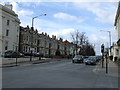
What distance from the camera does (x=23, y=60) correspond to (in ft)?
132

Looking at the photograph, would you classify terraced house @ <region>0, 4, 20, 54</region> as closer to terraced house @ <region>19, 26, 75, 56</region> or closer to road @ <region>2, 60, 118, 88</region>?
terraced house @ <region>19, 26, 75, 56</region>

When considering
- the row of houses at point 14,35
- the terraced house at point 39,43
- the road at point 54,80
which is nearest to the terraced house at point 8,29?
the row of houses at point 14,35

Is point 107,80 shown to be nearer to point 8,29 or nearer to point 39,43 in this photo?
point 8,29

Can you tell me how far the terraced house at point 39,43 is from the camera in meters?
69.4

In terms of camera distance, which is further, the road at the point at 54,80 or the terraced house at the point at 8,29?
the terraced house at the point at 8,29

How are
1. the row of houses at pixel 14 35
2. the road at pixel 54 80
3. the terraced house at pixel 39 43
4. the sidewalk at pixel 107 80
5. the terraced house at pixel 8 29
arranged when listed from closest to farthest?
the road at pixel 54 80, the sidewalk at pixel 107 80, the terraced house at pixel 8 29, the row of houses at pixel 14 35, the terraced house at pixel 39 43

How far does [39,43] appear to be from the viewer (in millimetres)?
83875

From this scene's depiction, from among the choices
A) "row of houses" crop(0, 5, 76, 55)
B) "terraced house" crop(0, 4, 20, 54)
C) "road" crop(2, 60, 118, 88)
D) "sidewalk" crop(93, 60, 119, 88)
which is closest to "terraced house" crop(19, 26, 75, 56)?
"row of houses" crop(0, 5, 76, 55)

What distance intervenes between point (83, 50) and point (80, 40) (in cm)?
910

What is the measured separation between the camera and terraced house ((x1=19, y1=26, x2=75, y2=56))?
6938 cm

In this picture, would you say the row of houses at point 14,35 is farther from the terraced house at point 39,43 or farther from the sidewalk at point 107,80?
the sidewalk at point 107,80

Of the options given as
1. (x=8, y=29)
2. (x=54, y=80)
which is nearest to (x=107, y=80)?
(x=54, y=80)

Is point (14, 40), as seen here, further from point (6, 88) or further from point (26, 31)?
point (6, 88)

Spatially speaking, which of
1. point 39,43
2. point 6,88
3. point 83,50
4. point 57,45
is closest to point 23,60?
point 6,88
